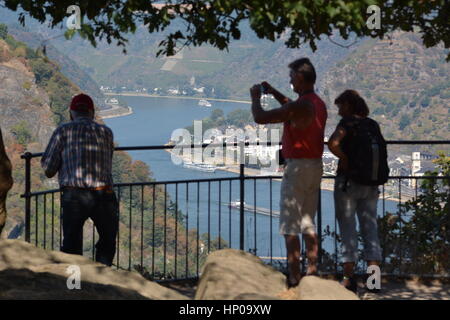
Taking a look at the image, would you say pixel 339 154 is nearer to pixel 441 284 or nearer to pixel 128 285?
pixel 128 285

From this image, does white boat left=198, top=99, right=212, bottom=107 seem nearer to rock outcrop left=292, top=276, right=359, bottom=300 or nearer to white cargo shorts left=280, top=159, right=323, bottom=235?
white cargo shorts left=280, top=159, right=323, bottom=235

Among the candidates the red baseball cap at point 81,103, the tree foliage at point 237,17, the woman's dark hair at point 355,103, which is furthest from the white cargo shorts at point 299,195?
the red baseball cap at point 81,103

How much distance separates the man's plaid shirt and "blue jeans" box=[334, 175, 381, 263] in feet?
5.70

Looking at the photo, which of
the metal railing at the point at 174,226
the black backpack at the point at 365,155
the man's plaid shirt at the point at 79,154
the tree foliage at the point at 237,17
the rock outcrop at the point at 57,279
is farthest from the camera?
the metal railing at the point at 174,226

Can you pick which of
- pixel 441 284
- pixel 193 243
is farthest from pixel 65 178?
pixel 193 243

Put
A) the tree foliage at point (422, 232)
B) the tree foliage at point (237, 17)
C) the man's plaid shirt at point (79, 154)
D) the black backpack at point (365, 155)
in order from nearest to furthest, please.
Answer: the tree foliage at point (237, 17) → the man's plaid shirt at point (79, 154) → the black backpack at point (365, 155) → the tree foliage at point (422, 232)

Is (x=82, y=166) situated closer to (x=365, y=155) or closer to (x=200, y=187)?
(x=365, y=155)

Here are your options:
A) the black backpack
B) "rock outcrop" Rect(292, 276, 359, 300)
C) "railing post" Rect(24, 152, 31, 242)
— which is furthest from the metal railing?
"rock outcrop" Rect(292, 276, 359, 300)

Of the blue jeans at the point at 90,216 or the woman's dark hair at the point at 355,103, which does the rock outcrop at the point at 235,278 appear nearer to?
the blue jeans at the point at 90,216

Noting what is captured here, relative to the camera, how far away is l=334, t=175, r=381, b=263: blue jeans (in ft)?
18.5

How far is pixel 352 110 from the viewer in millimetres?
5648

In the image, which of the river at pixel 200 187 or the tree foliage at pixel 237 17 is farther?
the river at pixel 200 187

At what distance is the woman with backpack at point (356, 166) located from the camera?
5.58m

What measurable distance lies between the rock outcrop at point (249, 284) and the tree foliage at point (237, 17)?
5.06 ft
